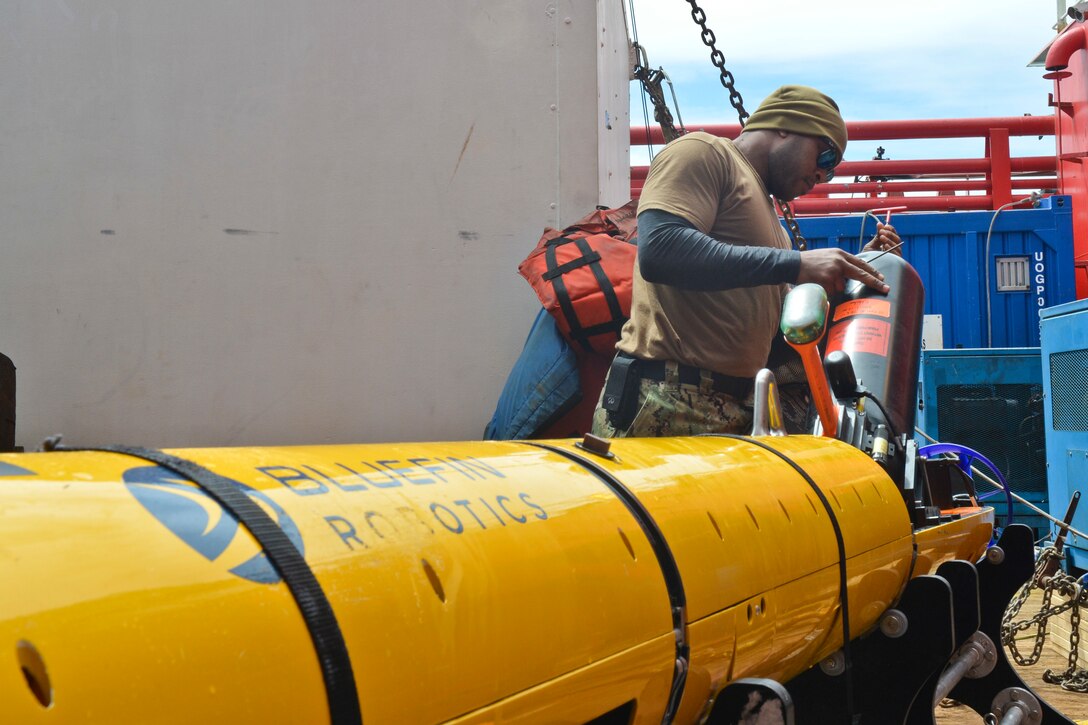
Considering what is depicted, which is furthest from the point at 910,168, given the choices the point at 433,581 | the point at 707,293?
the point at 433,581

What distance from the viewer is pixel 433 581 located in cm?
88

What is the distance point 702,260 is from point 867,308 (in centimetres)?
78

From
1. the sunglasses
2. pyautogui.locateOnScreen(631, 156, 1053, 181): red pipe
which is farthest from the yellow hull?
pyautogui.locateOnScreen(631, 156, 1053, 181): red pipe

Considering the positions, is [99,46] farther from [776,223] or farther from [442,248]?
[776,223]

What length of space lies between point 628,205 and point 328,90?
101 cm

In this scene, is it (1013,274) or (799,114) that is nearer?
(799,114)

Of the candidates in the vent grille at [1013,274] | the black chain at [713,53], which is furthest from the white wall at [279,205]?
the vent grille at [1013,274]

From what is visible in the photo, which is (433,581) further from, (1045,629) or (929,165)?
(929,165)

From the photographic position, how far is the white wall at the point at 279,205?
3166 mm

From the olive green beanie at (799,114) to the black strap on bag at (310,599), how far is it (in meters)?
2.31

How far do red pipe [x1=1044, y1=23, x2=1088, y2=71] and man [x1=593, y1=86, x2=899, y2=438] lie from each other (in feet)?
16.8

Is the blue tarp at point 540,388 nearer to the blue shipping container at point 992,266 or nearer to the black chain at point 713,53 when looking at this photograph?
the black chain at point 713,53

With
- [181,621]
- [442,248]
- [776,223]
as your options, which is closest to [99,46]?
[442,248]

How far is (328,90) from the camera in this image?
132 inches
